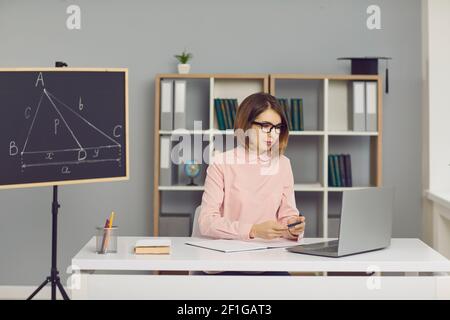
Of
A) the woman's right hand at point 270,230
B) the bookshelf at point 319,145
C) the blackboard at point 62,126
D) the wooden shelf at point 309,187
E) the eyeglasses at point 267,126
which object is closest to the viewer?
the woman's right hand at point 270,230

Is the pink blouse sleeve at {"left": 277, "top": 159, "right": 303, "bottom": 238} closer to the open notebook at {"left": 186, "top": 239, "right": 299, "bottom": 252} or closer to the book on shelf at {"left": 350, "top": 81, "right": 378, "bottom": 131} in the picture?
the open notebook at {"left": 186, "top": 239, "right": 299, "bottom": 252}

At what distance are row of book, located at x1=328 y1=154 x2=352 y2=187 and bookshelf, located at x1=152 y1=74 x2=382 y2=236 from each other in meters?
0.05

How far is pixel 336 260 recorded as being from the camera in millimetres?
2189

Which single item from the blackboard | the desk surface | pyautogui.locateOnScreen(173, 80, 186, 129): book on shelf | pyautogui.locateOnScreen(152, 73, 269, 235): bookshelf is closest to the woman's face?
the desk surface

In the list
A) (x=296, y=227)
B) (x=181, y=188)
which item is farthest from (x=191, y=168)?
(x=296, y=227)

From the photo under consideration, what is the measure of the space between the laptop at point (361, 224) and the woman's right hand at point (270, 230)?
0.29 ft

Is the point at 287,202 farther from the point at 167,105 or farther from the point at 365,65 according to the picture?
the point at 365,65

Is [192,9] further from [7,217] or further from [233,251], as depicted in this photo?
[233,251]

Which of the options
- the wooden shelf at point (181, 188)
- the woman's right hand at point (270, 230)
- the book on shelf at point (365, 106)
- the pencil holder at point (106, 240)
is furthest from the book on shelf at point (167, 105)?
the pencil holder at point (106, 240)

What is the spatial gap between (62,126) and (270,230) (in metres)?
1.37

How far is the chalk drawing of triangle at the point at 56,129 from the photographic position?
10.7ft

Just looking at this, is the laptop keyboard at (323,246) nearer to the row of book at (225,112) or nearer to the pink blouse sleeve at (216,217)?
the pink blouse sleeve at (216,217)

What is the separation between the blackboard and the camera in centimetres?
325

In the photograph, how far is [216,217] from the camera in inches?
103
